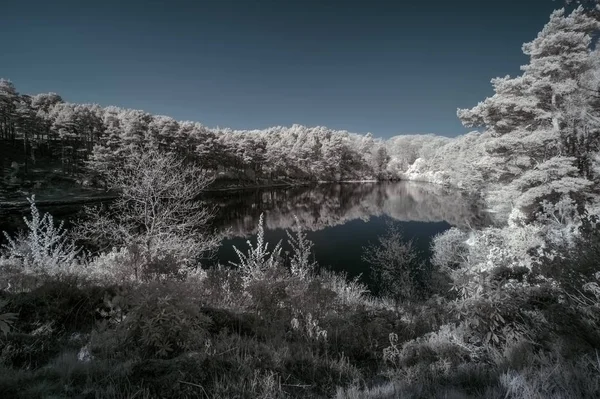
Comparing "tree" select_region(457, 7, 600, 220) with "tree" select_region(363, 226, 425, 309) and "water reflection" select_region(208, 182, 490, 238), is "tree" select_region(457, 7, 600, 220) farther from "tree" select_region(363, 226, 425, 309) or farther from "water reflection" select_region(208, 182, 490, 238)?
"water reflection" select_region(208, 182, 490, 238)

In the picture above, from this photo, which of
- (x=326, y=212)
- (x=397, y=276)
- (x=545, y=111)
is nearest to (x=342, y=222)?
(x=326, y=212)

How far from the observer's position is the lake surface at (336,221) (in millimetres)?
19891

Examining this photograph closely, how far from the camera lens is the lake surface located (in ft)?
65.3

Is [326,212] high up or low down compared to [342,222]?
up

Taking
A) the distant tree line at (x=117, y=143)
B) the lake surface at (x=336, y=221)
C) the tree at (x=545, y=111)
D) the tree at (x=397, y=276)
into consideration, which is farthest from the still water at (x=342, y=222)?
the distant tree line at (x=117, y=143)

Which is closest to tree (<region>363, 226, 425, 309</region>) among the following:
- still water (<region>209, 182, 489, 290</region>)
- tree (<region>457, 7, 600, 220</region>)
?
still water (<region>209, 182, 489, 290</region>)

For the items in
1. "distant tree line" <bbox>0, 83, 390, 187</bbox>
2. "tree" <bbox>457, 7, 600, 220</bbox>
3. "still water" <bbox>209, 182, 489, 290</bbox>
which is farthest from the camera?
"distant tree line" <bbox>0, 83, 390, 187</bbox>

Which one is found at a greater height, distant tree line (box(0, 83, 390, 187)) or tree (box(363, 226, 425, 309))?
distant tree line (box(0, 83, 390, 187))

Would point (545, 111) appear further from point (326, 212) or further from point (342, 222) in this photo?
point (326, 212)

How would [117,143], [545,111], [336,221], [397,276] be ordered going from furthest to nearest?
[117,143], [336,221], [397,276], [545,111]

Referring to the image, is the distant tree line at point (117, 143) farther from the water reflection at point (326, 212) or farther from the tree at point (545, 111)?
the tree at point (545, 111)

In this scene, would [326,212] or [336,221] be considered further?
[326,212]

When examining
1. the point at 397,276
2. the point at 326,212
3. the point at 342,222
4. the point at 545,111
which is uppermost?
the point at 545,111

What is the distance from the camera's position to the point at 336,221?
101ft
